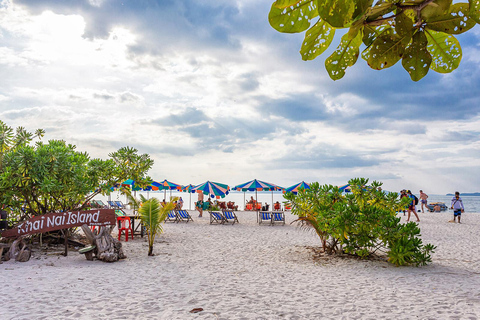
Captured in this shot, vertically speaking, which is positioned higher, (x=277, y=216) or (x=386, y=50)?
(x=386, y=50)

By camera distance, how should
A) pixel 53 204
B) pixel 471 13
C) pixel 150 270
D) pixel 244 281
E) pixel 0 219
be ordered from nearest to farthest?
pixel 471 13 < pixel 244 281 < pixel 150 270 < pixel 0 219 < pixel 53 204

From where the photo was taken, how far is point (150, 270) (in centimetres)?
701

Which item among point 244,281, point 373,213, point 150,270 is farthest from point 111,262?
point 373,213

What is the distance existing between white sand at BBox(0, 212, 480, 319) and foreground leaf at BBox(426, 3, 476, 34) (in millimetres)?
4163

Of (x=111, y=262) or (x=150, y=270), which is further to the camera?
(x=111, y=262)

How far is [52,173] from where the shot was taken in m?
8.12

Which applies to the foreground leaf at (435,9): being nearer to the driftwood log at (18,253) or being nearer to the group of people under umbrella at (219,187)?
the driftwood log at (18,253)

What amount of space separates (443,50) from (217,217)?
54.7 feet

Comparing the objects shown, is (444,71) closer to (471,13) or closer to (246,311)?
(471,13)

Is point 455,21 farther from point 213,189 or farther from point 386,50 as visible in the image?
point 213,189

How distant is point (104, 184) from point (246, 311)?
6685 millimetres

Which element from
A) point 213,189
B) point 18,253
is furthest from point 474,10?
point 213,189

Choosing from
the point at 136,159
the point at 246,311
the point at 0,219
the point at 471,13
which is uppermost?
the point at 136,159

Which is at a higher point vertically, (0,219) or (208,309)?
(0,219)
